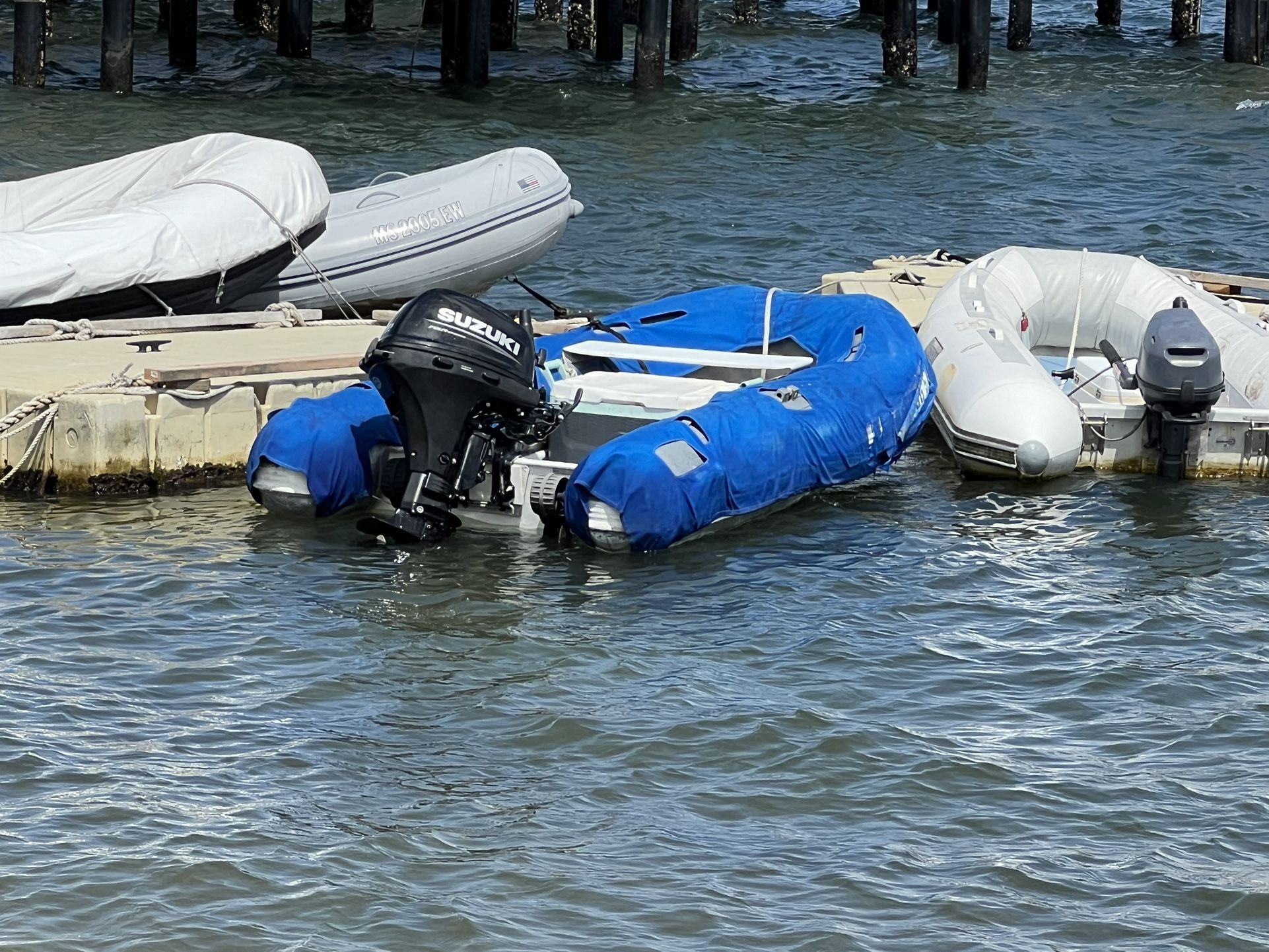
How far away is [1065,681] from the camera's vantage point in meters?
5.85

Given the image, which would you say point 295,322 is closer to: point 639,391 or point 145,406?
point 145,406

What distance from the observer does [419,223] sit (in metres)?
10.2

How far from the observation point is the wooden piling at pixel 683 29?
20.2 m

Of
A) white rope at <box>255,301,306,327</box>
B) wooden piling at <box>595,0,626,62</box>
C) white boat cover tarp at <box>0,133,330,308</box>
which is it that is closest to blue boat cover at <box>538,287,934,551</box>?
white rope at <box>255,301,306,327</box>

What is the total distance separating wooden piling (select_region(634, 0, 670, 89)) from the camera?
17.4 m

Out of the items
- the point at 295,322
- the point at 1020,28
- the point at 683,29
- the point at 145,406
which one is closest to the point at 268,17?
the point at 683,29

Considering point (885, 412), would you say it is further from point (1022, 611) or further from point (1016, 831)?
point (1016, 831)

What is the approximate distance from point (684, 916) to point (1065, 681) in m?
2.01

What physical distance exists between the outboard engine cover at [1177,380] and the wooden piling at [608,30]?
12562mm

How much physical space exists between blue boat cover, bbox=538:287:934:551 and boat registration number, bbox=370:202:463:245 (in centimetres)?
191

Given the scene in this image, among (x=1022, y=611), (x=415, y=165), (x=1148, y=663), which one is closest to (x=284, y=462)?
(x=1022, y=611)

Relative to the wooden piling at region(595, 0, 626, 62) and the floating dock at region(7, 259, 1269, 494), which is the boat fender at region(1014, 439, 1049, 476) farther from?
the wooden piling at region(595, 0, 626, 62)

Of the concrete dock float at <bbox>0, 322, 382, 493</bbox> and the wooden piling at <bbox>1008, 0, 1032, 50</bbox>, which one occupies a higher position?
the wooden piling at <bbox>1008, 0, 1032, 50</bbox>

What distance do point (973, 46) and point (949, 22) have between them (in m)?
4.24
